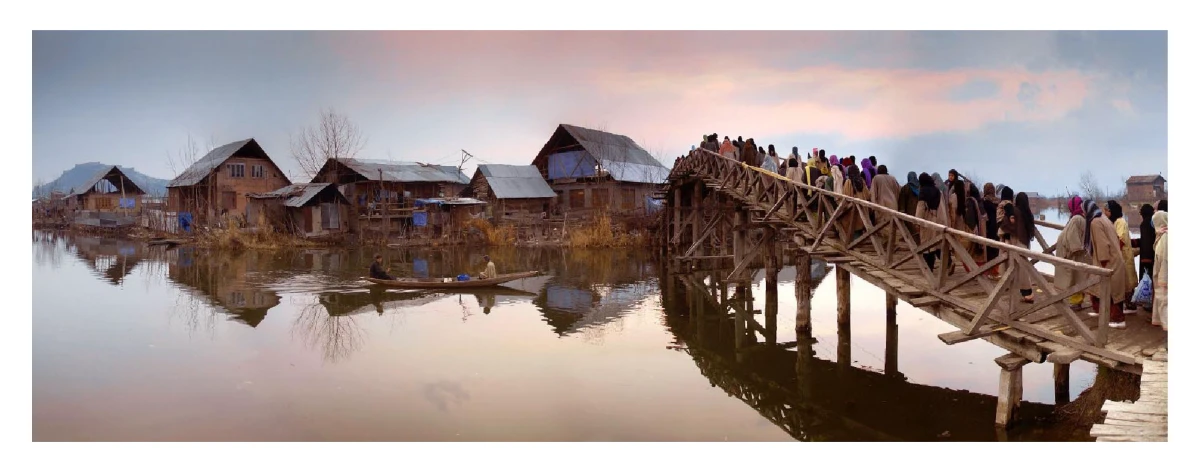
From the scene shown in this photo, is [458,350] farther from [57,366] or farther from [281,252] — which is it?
[281,252]

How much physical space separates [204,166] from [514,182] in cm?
1474

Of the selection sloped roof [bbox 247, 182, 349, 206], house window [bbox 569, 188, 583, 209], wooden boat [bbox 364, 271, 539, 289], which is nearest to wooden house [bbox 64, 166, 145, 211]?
sloped roof [bbox 247, 182, 349, 206]

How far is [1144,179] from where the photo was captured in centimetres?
1096

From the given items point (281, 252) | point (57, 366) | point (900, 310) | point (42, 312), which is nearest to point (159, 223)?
point (281, 252)

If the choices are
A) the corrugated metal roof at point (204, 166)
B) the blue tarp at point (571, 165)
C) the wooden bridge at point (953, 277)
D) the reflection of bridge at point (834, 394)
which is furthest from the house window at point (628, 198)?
the reflection of bridge at point (834, 394)

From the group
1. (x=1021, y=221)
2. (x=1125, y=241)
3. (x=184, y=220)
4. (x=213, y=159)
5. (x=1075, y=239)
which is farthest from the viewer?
(x=213, y=159)

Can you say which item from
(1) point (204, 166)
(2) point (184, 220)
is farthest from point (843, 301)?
(1) point (204, 166)

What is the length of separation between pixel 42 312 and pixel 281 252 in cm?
1481

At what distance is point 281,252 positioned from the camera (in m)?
29.8

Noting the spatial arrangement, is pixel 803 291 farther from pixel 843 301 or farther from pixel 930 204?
pixel 930 204

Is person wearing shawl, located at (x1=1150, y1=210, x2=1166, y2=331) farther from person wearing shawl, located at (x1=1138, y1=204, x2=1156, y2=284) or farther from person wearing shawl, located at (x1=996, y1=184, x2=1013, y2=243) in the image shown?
person wearing shawl, located at (x1=996, y1=184, x2=1013, y2=243)

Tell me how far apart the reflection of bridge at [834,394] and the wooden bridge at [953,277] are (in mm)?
728

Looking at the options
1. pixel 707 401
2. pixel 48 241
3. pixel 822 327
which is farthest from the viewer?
pixel 48 241

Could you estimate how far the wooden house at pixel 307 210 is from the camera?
34.2 metres
